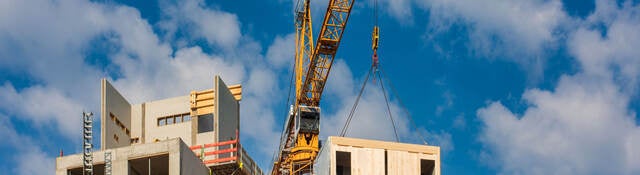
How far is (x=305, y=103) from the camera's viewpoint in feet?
444

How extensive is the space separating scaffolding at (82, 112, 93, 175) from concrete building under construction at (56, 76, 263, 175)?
582mm

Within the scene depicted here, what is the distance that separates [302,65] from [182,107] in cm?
1530

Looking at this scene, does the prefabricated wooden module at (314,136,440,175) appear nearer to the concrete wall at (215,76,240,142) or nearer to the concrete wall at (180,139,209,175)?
the concrete wall at (180,139,209,175)

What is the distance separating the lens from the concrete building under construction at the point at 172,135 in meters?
99.3

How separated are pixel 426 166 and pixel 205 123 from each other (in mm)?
40658

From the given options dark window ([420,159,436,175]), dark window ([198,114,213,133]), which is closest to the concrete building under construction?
dark window ([198,114,213,133])

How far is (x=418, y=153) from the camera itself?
9375 centimetres

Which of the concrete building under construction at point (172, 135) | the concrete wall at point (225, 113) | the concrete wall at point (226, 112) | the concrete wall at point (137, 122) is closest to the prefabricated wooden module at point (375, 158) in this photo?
the concrete building under construction at point (172, 135)

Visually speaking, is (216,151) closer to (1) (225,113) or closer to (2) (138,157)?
(2) (138,157)

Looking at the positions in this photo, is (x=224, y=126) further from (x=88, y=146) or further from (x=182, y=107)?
(x=88, y=146)

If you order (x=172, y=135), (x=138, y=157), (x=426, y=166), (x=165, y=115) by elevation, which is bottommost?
(x=426, y=166)

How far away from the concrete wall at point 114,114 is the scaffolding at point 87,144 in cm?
1828

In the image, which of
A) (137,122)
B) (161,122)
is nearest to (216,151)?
(161,122)

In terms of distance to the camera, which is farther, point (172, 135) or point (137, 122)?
point (137, 122)
